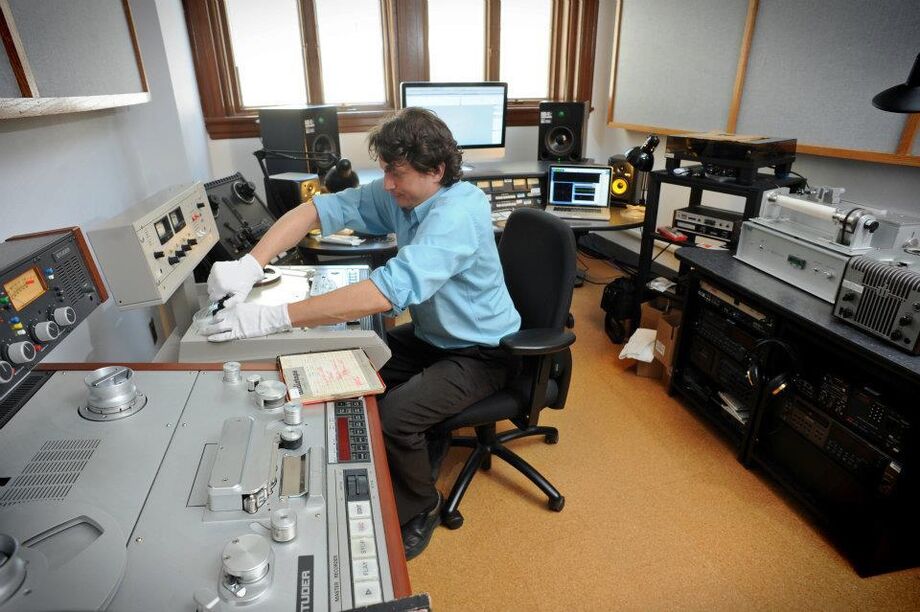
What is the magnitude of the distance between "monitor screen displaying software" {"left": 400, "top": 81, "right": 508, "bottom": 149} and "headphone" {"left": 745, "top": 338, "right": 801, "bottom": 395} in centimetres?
199

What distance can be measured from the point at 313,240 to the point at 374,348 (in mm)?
1206

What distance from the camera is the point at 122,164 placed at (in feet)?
6.88

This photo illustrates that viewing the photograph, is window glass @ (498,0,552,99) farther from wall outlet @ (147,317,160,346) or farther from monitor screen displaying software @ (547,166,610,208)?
wall outlet @ (147,317,160,346)

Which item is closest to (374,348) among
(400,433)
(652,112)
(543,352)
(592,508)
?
(400,433)

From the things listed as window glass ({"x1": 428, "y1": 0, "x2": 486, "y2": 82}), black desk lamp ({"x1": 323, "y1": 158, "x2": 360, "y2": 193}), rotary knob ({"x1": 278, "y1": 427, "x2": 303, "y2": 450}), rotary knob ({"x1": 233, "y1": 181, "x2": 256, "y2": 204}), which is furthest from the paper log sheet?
window glass ({"x1": 428, "y1": 0, "x2": 486, "y2": 82})

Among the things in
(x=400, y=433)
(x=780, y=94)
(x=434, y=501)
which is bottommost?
(x=434, y=501)

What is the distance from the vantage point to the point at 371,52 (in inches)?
138

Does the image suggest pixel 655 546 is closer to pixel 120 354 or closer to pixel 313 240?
pixel 313 240

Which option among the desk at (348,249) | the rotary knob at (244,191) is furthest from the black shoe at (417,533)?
the rotary knob at (244,191)

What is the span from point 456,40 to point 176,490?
358 cm

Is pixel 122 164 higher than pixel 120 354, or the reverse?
pixel 122 164

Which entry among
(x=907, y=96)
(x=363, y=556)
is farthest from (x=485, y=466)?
(x=907, y=96)

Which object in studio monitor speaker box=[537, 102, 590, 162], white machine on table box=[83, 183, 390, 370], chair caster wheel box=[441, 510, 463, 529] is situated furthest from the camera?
studio monitor speaker box=[537, 102, 590, 162]

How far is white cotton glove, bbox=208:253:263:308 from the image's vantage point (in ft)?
4.46
